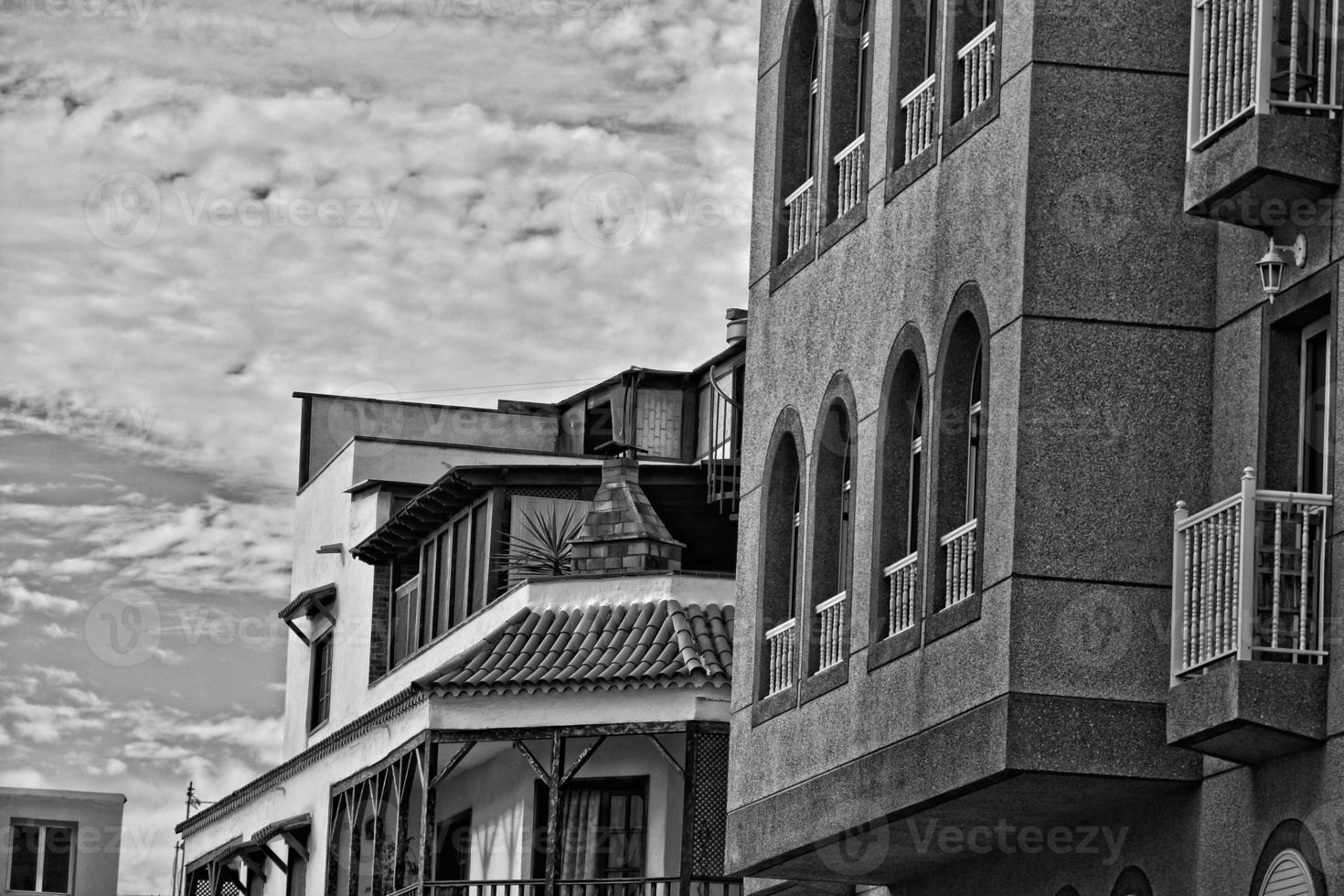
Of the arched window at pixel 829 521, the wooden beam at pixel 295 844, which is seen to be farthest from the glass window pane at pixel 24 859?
the arched window at pixel 829 521

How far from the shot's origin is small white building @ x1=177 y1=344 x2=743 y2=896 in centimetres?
2853

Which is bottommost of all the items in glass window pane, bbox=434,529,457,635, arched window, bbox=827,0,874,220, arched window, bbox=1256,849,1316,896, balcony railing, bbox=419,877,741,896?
arched window, bbox=1256,849,1316,896

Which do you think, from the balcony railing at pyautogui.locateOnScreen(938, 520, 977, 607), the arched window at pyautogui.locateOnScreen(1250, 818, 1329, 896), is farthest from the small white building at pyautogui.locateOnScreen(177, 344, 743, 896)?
the arched window at pyautogui.locateOnScreen(1250, 818, 1329, 896)

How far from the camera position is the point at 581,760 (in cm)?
2802

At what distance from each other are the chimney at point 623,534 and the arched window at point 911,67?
11625 mm

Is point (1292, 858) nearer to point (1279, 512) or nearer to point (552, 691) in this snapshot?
point (1279, 512)

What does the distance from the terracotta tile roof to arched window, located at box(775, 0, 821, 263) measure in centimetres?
686

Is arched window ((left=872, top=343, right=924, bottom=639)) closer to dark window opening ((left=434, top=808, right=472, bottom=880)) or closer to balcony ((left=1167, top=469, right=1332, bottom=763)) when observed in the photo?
balcony ((left=1167, top=469, right=1332, bottom=763))

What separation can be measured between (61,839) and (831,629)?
146ft

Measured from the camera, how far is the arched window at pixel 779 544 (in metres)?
21.7

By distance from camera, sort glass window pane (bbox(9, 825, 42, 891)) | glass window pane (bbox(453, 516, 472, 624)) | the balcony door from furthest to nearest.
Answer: glass window pane (bbox(9, 825, 42, 891)), glass window pane (bbox(453, 516, 472, 624)), the balcony door

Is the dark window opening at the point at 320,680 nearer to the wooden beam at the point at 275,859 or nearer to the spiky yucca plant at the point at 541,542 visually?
the wooden beam at the point at 275,859

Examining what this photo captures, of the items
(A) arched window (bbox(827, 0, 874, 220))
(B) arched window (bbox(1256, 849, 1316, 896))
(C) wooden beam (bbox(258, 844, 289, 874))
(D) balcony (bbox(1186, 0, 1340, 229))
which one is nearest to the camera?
(B) arched window (bbox(1256, 849, 1316, 896))

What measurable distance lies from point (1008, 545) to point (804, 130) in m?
7.14
